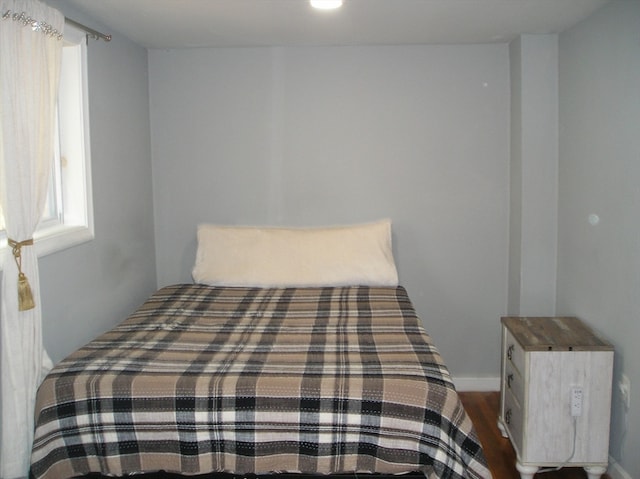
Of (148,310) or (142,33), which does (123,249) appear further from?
(142,33)

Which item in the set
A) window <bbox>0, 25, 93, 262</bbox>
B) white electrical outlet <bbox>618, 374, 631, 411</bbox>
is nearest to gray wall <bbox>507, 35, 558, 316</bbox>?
white electrical outlet <bbox>618, 374, 631, 411</bbox>

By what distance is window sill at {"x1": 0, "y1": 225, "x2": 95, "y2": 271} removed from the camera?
8.46 ft

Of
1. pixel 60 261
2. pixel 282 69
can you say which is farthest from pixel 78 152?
pixel 282 69

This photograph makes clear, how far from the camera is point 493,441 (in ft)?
10.8

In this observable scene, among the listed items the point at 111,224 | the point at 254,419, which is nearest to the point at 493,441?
the point at 254,419

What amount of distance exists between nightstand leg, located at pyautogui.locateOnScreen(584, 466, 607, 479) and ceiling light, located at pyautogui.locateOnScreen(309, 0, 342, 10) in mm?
2298

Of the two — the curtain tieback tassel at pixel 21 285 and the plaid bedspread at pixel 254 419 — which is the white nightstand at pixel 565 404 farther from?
the curtain tieback tassel at pixel 21 285

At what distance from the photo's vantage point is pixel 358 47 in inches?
151

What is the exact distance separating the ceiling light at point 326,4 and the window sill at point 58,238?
4.77 ft

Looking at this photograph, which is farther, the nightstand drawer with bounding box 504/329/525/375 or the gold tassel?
the nightstand drawer with bounding box 504/329/525/375

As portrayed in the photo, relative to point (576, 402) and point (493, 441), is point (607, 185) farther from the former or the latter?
point (493, 441)

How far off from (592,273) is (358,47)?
1.84 metres

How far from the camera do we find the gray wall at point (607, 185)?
105 inches

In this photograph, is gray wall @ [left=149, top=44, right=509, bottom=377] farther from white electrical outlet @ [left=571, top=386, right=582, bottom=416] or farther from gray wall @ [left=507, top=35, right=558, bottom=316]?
white electrical outlet @ [left=571, top=386, right=582, bottom=416]
